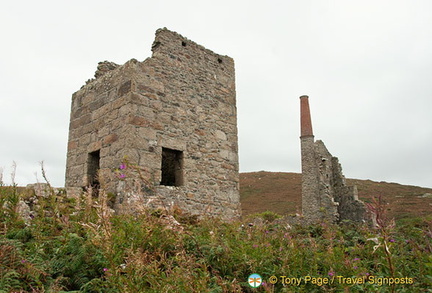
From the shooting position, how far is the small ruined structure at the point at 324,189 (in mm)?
24062

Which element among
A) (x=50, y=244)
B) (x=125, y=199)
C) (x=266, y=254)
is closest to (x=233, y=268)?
(x=266, y=254)

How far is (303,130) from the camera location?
29.9 metres

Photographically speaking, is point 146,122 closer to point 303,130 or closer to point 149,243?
point 149,243

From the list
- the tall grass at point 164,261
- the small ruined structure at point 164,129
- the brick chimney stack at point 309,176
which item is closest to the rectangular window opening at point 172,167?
the small ruined structure at point 164,129

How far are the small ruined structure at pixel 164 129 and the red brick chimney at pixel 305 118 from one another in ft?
68.2

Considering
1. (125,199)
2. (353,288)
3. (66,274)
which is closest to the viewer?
(353,288)

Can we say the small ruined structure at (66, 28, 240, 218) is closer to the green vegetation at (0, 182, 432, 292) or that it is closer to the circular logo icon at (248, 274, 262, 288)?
the green vegetation at (0, 182, 432, 292)

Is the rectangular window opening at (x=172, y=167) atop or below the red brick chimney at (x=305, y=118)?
below

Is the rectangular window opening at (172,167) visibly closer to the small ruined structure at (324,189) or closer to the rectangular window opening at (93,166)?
the rectangular window opening at (93,166)

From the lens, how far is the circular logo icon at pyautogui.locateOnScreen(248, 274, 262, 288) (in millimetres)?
3569

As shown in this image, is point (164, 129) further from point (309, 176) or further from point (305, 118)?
point (305, 118)

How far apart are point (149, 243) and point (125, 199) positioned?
328 centimetres

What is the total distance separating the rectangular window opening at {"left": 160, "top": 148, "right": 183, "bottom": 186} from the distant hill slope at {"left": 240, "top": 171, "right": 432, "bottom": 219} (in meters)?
19.5

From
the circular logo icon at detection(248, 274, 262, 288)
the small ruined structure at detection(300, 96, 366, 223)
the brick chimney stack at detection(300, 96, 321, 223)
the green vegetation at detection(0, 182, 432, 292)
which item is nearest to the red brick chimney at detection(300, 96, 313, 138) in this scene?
the brick chimney stack at detection(300, 96, 321, 223)
